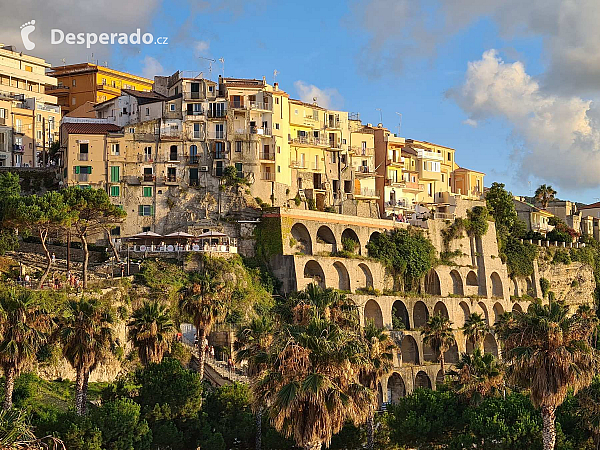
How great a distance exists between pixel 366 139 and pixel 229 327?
1411 inches

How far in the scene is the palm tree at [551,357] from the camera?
42531 millimetres

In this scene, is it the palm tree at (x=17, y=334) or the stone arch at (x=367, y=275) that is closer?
the palm tree at (x=17, y=334)

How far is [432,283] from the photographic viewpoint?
91625mm

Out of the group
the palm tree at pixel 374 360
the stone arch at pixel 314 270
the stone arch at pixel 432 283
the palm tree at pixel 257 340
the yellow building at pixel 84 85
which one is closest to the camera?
the palm tree at pixel 374 360

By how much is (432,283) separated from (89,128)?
35004 millimetres

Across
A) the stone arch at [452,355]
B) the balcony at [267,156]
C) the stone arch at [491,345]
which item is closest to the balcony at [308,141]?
the balcony at [267,156]

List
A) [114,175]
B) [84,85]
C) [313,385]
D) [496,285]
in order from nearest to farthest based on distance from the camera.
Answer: [313,385] < [114,175] < [496,285] < [84,85]

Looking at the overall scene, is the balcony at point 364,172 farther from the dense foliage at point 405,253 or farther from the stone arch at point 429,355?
the stone arch at point 429,355

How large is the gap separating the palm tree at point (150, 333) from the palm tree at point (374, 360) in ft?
34.9

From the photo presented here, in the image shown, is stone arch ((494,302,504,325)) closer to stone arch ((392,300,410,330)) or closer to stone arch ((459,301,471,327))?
stone arch ((459,301,471,327))

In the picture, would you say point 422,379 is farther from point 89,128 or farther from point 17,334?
point 17,334

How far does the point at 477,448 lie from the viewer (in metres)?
52.6

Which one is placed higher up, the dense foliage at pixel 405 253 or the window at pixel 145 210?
the window at pixel 145 210

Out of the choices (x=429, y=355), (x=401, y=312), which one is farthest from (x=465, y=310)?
(x=401, y=312)
